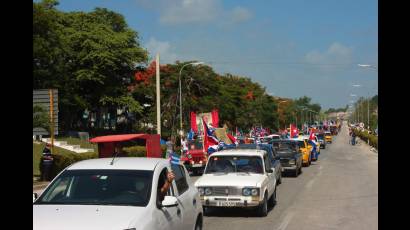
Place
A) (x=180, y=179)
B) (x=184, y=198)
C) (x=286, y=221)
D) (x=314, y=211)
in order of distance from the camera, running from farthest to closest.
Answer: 1. (x=314, y=211)
2. (x=286, y=221)
3. (x=180, y=179)
4. (x=184, y=198)

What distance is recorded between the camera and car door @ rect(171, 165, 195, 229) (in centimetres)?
831

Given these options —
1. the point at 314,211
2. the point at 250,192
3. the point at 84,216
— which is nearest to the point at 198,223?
the point at 84,216

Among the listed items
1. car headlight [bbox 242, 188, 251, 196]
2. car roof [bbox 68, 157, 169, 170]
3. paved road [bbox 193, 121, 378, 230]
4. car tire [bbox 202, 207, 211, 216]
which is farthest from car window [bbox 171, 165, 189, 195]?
car tire [bbox 202, 207, 211, 216]

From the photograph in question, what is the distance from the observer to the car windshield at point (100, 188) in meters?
7.32

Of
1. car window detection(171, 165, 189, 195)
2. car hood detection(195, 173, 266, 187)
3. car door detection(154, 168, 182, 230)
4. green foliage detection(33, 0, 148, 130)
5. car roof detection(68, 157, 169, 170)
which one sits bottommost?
car hood detection(195, 173, 266, 187)

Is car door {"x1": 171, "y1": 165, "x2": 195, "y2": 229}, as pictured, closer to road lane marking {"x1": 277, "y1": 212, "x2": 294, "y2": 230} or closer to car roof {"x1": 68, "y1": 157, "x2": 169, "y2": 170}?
car roof {"x1": 68, "y1": 157, "x2": 169, "y2": 170}

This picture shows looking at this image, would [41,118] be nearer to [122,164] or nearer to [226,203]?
[226,203]

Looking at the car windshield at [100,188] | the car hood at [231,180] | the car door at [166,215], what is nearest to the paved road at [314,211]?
the car hood at [231,180]

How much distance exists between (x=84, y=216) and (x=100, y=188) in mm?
923

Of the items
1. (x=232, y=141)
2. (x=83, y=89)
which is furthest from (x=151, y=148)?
(x=83, y=89)

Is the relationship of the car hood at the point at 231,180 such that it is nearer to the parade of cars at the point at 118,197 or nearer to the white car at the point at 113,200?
the parade of cars at the point at 118,197

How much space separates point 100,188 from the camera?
24.7 feet

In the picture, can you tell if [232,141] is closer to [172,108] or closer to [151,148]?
[151,148]

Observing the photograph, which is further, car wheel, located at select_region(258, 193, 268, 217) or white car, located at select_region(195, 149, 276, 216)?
car wheel, located at select_region(258, 193, 268, 217)
